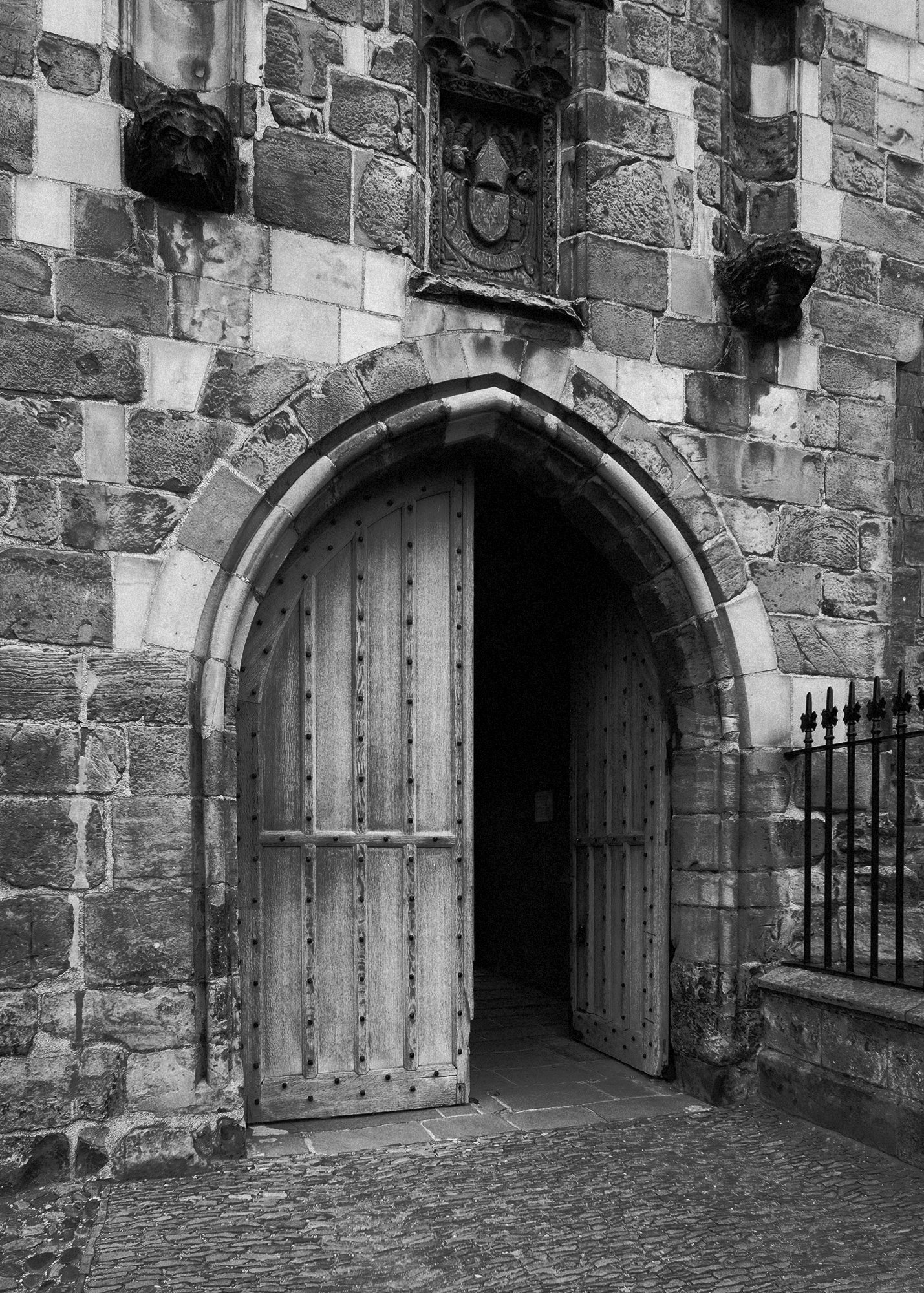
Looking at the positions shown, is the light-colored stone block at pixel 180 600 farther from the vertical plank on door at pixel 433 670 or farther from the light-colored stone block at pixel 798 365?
the light-colored stone block at pixel 798 365

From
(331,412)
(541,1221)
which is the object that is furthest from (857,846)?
(331,412)

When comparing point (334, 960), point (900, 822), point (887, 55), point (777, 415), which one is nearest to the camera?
point (900, 822)

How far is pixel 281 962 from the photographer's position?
13.8 ft

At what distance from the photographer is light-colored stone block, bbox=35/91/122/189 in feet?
12.1

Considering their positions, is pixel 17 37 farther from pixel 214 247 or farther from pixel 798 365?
pixel 798 365

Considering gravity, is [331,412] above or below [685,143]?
below

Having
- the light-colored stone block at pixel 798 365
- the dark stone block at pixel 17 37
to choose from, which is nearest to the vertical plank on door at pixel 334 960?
the light-colored stone block at pixel 798 365

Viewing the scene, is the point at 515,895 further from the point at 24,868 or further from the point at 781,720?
the point at 24,868

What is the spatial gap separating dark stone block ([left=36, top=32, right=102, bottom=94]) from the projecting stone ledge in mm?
1243

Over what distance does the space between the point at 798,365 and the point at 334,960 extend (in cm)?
309

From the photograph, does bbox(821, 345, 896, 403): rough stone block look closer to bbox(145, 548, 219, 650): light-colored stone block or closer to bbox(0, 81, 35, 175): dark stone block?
bbox(145, 548, 219, 650): light-colored stone block

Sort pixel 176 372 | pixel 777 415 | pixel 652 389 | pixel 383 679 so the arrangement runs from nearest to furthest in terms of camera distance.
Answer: pixel 176 372
pixel 383 679
pixel 652 389
pixel 777 415

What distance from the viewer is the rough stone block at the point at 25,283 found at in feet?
11.9

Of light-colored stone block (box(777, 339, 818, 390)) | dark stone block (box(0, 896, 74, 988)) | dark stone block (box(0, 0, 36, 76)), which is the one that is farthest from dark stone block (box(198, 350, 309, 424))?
light-colored stone block (box(777, 339, 818, 390))
